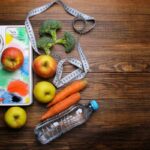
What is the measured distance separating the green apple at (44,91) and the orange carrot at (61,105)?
36 millimetres

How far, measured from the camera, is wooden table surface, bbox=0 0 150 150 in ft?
4.60

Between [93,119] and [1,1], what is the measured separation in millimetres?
543

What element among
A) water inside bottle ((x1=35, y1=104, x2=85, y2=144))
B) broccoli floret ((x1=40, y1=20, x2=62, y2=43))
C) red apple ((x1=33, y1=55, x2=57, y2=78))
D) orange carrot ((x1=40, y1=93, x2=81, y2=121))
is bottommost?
water inside bottle ((x1=35, y1=104, x2=85, y2=144))

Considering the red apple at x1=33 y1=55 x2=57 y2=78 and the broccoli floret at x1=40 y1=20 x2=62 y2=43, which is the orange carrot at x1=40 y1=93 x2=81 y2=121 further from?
the broccoli floret at x1=40 y1=20 x2=62 y2=43

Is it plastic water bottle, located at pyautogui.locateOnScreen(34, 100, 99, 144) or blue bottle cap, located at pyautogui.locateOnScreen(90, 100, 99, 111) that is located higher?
blue bottle cap, located at pyautogui.locateOnScreen(90, 100, 99, 111)

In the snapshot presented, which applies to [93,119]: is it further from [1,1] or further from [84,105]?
[1,1]

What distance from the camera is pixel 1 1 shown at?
1.42m

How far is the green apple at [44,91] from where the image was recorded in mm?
1353

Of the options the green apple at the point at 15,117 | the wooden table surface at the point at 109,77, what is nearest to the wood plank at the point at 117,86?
the wooden table surface at the point at 109,77

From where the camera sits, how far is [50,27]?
139 cm

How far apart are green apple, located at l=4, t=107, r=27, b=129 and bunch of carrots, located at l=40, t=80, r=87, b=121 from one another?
7cm

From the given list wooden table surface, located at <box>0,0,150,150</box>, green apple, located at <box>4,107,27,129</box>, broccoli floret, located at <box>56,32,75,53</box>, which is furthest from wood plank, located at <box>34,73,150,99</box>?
green apple, located at <box>4,107,27,129</box>

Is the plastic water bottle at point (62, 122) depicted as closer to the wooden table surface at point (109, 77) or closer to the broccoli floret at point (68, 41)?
the wooden table surface at point (109, 77)

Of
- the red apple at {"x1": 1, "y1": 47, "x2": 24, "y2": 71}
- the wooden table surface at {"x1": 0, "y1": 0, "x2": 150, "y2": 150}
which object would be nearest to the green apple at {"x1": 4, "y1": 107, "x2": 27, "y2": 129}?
the wooden table surface at {"x1": 0, "y1": 0, "x2": 150, "y2": 150}
